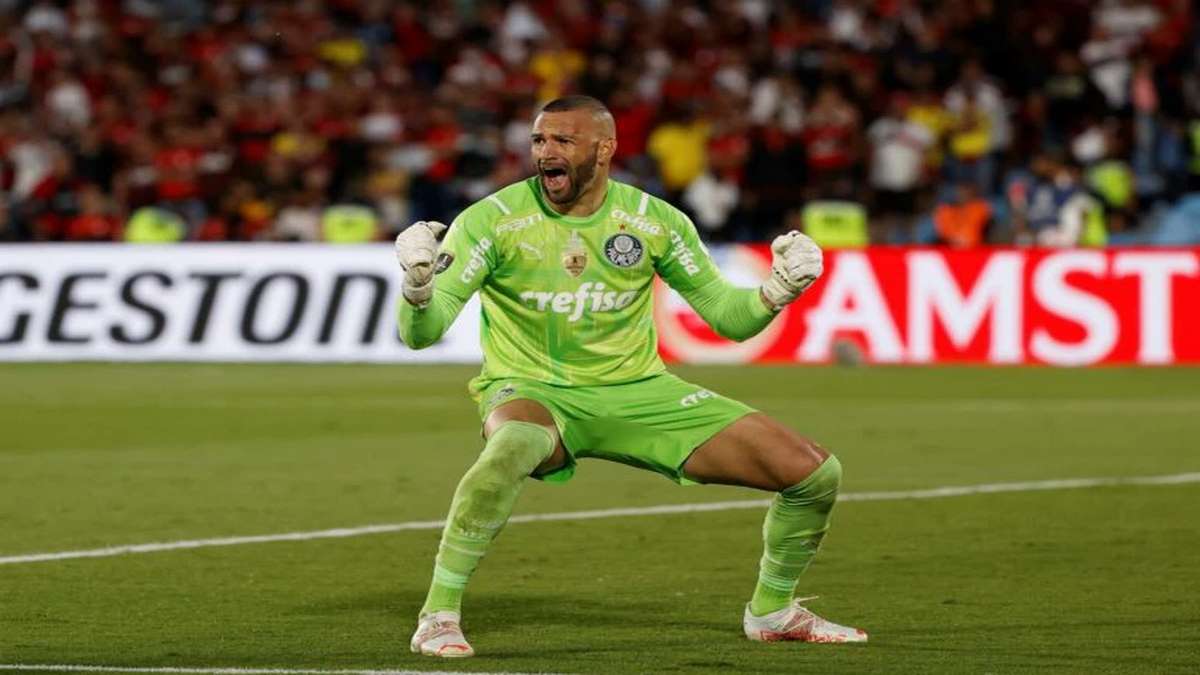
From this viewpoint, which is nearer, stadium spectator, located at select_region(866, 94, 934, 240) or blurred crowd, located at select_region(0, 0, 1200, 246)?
blurred crowd, located at select_region(0, 0, 1200, 246)

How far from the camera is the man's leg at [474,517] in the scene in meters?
7.70

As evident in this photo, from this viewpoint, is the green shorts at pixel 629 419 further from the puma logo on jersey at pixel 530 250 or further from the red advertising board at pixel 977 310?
the red advertising board at pixel 977 310

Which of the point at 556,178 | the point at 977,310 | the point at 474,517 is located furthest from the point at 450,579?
the point at 977,310

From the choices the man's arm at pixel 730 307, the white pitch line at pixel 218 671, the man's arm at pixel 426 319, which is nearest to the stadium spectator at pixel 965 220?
the man's arm at pixel 730 307

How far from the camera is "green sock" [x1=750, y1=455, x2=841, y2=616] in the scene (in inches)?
319

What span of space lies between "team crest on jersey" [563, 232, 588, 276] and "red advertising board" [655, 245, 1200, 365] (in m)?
14.2

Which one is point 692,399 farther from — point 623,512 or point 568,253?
point 623,512

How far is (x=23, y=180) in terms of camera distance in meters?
28.6

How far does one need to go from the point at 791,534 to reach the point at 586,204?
1.31m

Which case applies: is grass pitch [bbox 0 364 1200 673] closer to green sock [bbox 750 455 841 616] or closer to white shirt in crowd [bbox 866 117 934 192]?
green sock [bbox 750 455 841 616]

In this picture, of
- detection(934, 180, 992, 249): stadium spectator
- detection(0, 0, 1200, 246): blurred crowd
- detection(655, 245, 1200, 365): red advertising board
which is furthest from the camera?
detection(0, 0, 1200, 246): blurred crowd

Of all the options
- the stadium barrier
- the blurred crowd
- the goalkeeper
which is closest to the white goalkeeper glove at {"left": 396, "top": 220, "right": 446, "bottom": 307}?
the goalkeeper

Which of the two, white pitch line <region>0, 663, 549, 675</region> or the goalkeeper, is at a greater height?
the goalkeeper

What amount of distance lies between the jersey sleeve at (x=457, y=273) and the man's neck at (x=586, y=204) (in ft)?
0.81
